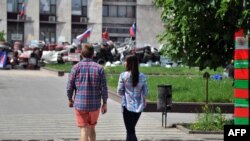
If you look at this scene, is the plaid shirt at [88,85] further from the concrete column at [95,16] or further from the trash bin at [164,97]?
the concrete column at [95,16]

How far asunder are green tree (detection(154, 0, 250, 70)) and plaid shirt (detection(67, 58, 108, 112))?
3.30m

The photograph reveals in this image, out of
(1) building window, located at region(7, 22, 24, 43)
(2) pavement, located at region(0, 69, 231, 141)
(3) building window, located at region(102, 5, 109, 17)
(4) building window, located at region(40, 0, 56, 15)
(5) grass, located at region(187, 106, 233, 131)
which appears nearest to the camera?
(2) pavement, located at region(0, 69, 231, 141)

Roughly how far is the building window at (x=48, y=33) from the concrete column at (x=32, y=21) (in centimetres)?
128

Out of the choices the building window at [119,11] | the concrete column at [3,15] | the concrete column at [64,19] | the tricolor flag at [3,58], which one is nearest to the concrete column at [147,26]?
the building window at [119,11]

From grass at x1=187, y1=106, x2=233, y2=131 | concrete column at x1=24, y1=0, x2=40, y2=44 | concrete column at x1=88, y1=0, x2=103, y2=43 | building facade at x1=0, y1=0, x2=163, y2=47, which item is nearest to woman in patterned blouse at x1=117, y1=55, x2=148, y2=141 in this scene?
grass at x1=187, y1=106, x2=233, y2=131

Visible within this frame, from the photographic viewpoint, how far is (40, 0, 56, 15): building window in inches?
3127

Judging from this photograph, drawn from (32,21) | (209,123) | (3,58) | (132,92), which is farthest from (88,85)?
(32,21)

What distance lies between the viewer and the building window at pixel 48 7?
261 ft

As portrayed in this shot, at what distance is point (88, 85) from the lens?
1026 centimetres

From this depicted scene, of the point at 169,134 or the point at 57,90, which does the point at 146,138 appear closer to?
the point at 169,134

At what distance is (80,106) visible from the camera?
402 inches

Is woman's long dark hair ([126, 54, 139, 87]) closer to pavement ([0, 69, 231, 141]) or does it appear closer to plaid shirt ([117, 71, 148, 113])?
plaid shirt ([117, 71, 148, 113])

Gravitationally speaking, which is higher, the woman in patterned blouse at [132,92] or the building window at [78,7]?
the building window at [78,7]

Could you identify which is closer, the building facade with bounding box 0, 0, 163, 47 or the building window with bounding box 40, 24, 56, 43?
the building facade with bounding box 0, 0, 163, 47
